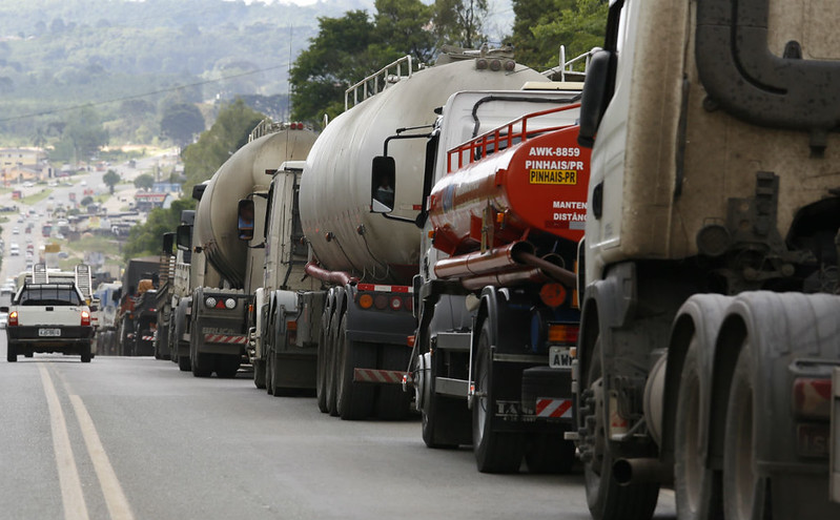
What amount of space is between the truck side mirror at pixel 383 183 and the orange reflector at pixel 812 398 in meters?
10.3

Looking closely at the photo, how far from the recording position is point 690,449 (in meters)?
7.32

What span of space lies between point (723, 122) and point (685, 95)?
0.22 metres

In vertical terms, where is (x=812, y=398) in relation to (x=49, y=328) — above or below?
below

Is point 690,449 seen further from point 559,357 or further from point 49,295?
point 49,295

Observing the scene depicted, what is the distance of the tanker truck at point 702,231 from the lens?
6.72 metres

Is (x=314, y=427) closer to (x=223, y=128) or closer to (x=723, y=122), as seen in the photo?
(x=723, y=122)

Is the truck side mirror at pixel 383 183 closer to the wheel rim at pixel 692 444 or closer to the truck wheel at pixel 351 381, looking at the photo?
the truck wheel at pixel 351 381

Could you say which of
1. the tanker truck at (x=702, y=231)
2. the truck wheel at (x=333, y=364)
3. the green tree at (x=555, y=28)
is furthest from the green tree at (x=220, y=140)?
the tanker truck at (x=702, y=231)

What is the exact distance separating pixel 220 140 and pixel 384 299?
159 meters

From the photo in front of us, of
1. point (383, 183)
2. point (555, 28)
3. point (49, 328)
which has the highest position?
point (555, 28)

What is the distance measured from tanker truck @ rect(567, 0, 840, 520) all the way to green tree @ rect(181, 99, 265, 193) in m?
161

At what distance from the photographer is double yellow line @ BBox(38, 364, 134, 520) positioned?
966 cm

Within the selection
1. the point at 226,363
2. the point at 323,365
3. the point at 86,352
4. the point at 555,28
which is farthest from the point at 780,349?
the point at 555,28

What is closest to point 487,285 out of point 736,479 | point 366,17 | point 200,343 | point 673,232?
point 673,232
